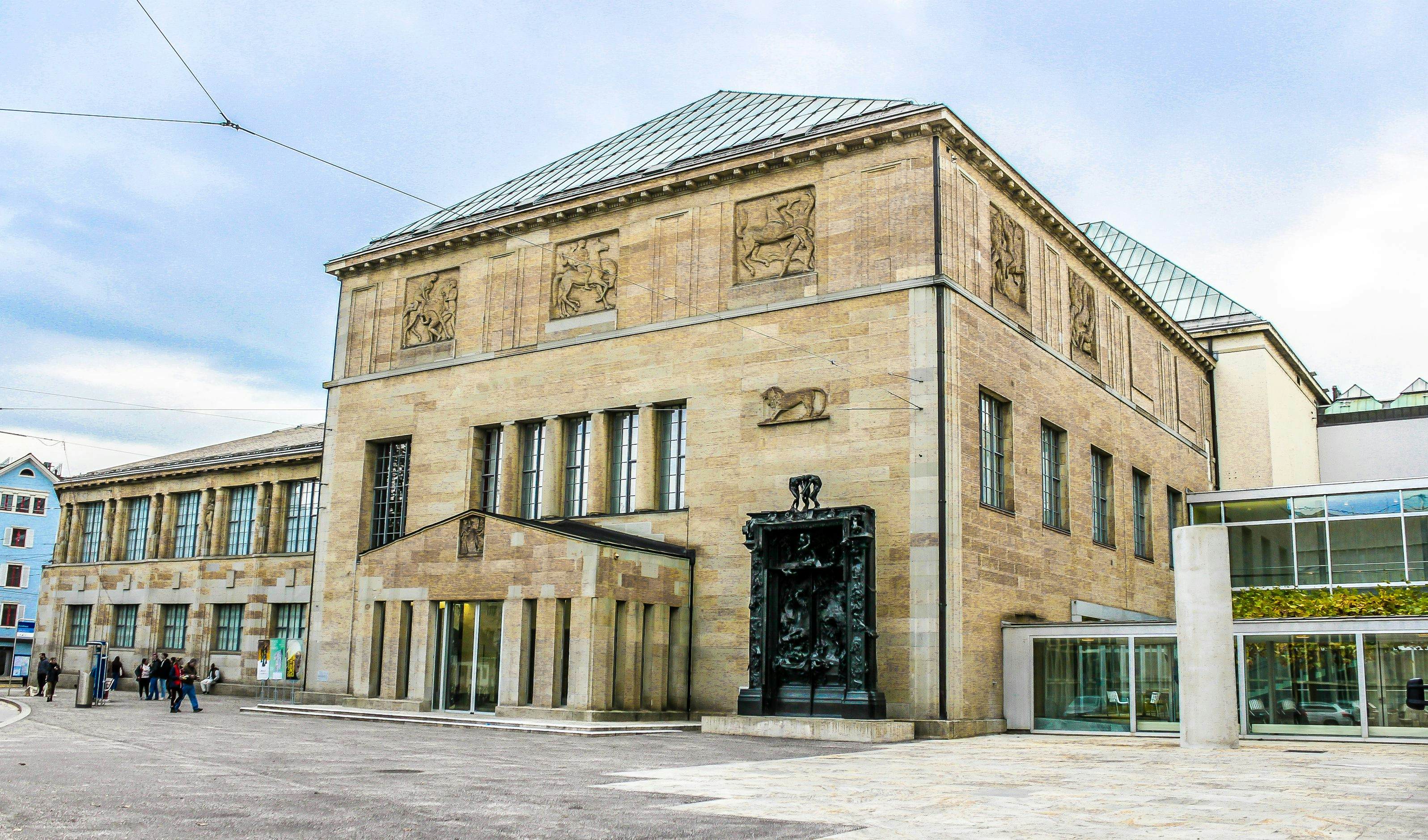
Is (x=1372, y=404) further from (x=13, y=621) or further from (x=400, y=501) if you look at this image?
(x=13, y=621)

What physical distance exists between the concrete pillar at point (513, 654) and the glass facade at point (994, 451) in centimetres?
1074

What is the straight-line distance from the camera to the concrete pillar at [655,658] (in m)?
27.1

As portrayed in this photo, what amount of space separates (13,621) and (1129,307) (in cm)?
6842

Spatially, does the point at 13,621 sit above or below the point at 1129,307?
below

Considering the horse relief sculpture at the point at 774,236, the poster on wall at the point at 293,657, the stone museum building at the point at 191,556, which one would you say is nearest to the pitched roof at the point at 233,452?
the stone museum building at the point at 191,556

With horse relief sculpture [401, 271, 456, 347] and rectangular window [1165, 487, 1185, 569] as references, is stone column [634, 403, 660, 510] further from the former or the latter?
rectangular window [1165, 487, 1185, 569]

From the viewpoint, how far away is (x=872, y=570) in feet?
81.5

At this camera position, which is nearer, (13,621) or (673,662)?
(673,662)

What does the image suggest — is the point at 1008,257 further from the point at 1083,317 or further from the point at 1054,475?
the point at 1054,475

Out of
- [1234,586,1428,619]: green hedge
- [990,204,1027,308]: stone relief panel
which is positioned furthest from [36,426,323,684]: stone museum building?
[1234,586,1428,619]: green hedge

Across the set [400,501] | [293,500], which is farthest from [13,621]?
[400,501]

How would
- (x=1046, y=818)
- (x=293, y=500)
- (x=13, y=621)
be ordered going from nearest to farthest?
(x=1046, y=818) < (x=293, y=500) < (x=13, y=621)

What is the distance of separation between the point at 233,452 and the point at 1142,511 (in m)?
34.2

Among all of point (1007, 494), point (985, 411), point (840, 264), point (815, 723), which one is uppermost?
point (840, 264)
